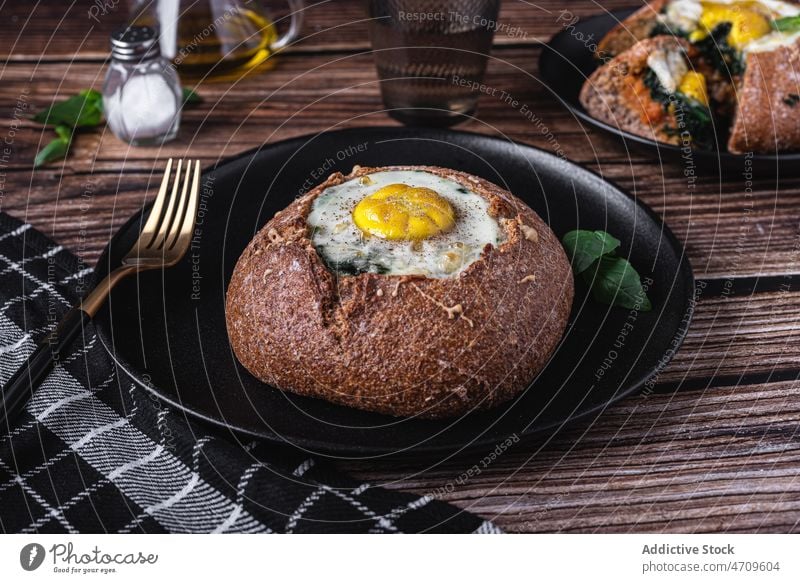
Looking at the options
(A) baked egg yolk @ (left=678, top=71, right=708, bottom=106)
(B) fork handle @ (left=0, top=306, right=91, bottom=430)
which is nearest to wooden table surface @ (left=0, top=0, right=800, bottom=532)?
(A) baked egg yolk @ (left=678, top=71, right=708, bottom=106)

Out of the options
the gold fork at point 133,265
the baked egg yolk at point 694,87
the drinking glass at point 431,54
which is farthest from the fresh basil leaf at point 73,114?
the baked egg yolk at point 694,87

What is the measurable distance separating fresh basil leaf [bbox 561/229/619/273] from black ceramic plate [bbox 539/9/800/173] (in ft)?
1.83

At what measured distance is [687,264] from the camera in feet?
6.23

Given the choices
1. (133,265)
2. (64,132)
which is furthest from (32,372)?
(64,132)

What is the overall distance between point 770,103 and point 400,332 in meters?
1.61

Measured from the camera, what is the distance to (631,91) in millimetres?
2789

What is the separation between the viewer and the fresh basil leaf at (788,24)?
2621 mm

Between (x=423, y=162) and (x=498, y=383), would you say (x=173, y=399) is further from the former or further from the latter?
(x=423, y=162)

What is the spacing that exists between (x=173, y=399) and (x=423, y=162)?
111cm

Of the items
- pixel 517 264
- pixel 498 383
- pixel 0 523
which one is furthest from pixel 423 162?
pixel 0 523

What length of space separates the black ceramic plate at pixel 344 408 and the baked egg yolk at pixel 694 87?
69 centimetres

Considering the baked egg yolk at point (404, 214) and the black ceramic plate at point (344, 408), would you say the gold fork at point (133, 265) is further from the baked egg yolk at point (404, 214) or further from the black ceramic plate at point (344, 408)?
the baked egg yolk at point (404, 214)

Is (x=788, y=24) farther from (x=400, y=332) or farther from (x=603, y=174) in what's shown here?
(x=400, y=332)

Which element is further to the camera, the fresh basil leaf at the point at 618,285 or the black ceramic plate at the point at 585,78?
the black ceramic plate at the point at 585,78
